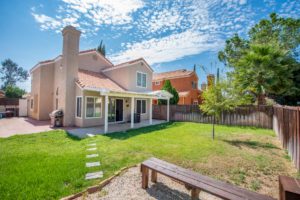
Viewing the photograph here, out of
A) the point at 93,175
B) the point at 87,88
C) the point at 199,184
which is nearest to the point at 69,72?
the point at 87,88

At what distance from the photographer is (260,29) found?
817 inches

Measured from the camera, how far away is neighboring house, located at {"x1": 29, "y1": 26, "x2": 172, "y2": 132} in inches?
512

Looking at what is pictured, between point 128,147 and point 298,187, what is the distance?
6228mm

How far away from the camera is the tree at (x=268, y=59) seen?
1412 cm

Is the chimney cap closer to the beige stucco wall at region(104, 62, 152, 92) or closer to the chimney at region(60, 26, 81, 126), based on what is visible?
the chimney at region(60, 26, 81, 126)

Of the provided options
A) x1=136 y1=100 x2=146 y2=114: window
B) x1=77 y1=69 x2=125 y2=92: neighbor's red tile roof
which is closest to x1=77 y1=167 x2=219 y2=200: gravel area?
x1=77 y1=69 x2=125 y2=92: neighbor's red tile roof

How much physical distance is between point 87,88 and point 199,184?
1058 centimetres

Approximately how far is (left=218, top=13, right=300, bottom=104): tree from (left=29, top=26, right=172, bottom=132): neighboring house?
787cm

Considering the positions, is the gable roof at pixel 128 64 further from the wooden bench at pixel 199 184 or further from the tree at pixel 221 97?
the wooden bench at pixel 199 184

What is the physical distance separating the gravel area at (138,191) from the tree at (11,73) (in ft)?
214

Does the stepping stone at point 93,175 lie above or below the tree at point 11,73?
below

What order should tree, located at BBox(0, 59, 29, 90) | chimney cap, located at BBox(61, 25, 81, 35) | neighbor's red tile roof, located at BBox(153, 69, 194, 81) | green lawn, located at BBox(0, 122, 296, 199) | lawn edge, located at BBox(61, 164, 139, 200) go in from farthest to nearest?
tree, located at BBox(0, 59, 29, 90) < neighbor's red tile roof, located at BBox(153, 69, 194, 81) < chimney cap, located at BBox(61, 25, 81, 35) < green lawn, located at BBox(0, 122, 296, 199) < lawn edge, located at BBox(61, 164, 139, 200)

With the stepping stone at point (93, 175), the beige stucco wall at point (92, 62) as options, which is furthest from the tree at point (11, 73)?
the stepping stone at point (93, 175)

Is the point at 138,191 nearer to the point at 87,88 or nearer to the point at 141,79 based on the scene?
the point at 87,88
